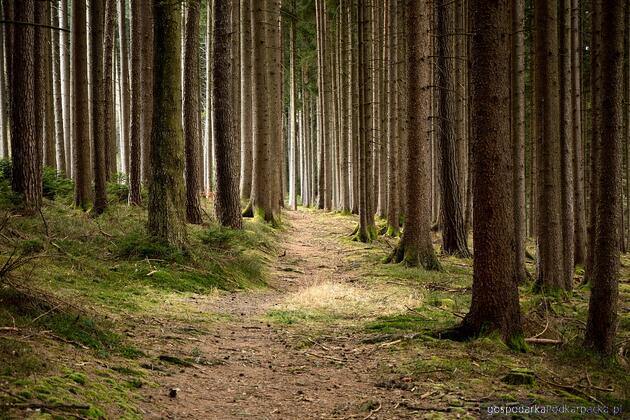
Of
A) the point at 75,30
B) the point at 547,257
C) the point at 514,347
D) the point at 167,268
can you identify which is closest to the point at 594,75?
the point at 547,257

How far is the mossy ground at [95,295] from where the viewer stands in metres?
4.25

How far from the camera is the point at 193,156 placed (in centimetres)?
1441

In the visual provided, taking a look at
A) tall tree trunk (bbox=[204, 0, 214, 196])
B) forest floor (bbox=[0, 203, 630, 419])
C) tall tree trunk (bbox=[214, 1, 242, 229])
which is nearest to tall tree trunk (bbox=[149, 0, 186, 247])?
forest floor (bbox=[0, 203, 630, 419])

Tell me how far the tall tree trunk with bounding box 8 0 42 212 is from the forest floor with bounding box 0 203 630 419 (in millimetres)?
3035

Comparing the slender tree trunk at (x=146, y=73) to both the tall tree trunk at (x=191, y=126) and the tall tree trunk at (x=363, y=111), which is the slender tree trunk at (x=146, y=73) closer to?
the tall tree trunk at (x=191, y=126)

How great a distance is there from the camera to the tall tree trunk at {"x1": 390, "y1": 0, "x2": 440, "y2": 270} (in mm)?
13141

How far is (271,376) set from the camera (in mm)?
5945

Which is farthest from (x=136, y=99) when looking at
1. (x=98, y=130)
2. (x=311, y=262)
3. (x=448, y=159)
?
(x=448, y=159)

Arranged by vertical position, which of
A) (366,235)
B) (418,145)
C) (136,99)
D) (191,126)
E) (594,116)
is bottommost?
(366,235)

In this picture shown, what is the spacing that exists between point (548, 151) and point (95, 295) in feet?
26.6

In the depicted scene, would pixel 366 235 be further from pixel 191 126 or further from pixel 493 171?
pixel 493 171

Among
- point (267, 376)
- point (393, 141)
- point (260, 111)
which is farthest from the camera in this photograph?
point (393, 141)

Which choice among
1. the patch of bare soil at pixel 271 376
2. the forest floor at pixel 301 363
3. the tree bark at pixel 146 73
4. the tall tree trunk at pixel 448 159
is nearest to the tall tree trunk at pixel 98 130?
the tree bark at pixel 146 73

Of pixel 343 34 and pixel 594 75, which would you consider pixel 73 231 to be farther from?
pixel 343 34
